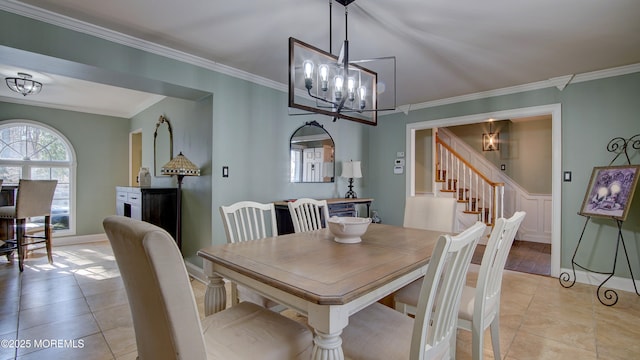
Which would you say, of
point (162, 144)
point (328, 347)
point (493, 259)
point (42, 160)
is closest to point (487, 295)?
point (493, 259)

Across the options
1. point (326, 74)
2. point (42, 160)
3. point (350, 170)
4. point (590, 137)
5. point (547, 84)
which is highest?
point (547, 84)

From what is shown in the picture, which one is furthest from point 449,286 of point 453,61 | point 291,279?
point 453,61

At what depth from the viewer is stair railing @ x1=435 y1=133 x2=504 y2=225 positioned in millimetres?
4945

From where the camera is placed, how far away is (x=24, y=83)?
3639 mm

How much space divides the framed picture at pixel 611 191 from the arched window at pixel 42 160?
7.36 metres

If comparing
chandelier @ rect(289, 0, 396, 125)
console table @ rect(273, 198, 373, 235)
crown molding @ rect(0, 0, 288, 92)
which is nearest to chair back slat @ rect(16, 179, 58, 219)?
crown molding @ rect(0, 0, 288, 92)

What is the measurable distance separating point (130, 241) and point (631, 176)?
4046 mm

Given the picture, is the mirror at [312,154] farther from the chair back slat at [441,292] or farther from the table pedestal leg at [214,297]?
the chair back slat at [441,292]

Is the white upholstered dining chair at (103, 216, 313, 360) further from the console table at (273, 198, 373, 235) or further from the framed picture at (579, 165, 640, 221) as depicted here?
the framed picture at (579, 165, 640, 221)

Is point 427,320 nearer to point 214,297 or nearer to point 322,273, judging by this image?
point 322,273

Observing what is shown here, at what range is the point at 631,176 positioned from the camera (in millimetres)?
2812

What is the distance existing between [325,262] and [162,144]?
3.79 metres

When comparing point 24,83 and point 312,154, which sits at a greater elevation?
point 24,83

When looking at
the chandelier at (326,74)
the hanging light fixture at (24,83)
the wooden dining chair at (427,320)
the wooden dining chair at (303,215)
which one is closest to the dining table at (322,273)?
the wooden dining chair at (427,320)
